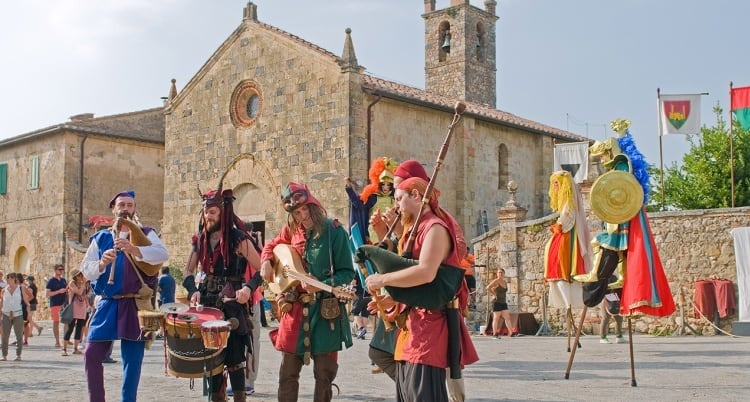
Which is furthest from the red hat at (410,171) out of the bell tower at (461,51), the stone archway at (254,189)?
the bell tower at (461,51)

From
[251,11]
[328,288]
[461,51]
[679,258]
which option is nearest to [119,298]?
[328,288]

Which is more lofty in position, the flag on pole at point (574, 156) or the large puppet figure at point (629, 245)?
the flag on pole at point (574, 156)

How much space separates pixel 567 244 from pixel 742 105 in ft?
49.7

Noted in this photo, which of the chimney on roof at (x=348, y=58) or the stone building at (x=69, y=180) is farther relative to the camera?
the stone building at (x=69, y=180)

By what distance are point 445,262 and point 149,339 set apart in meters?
2.97

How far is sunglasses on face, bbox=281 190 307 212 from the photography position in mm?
6574

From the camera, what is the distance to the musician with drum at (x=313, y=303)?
20.9 ft

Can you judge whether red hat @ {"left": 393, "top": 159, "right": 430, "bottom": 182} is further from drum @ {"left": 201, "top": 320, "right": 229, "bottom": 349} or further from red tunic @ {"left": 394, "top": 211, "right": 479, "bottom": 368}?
drum @ {"left": 201, "top": 320, "right": 229, "bottom": 349}

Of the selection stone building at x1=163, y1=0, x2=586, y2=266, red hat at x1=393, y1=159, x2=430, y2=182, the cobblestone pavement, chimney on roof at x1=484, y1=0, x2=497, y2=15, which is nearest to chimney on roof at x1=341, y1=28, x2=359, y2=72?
stone building at x1=163, y1=0, x2=586, y2=266

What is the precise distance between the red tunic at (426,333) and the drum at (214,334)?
5.85 feet

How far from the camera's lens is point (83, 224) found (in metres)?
31.7

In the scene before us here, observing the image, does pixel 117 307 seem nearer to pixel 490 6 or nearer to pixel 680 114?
pixel 680 114

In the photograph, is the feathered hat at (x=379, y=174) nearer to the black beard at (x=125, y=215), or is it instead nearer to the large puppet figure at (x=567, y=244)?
the large puppet figure at (x=567, y=244)

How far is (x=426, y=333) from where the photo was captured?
5.00m
